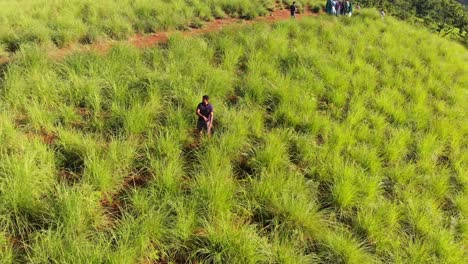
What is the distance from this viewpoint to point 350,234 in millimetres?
5039

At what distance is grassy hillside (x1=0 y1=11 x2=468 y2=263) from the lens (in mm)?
4566

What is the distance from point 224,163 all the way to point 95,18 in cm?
865

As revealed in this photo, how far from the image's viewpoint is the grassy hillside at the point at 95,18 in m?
10.5

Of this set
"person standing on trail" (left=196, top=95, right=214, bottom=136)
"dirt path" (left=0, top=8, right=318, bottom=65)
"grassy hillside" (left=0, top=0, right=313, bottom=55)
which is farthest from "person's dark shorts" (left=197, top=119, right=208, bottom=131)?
"grassy hillside" (left=0, top=0, right=313, bottom=55)

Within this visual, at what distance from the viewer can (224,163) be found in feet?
19.9

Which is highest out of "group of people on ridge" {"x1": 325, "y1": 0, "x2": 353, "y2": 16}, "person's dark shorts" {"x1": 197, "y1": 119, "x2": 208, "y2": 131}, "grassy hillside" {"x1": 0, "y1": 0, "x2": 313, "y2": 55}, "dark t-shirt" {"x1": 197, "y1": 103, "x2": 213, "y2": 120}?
"grassy hillside" {"x1": 0, "y1": 0, "x2": 313, "y2": 55}

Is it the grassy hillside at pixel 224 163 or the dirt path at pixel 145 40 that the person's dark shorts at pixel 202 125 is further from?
the dirt path at pixel 145 40

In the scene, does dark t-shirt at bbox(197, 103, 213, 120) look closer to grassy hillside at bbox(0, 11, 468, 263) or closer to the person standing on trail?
the person standing on trail

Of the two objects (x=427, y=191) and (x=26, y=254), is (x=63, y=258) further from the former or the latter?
(x=427, y=191)

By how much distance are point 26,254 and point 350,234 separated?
4091mm

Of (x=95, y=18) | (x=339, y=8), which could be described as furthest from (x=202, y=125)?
(x=339, y=8)

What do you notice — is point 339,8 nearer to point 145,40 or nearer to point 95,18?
point 145,40

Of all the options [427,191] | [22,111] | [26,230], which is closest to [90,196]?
[26,230]

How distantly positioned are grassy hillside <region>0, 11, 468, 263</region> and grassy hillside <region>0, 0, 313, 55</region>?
2326 millimetres
